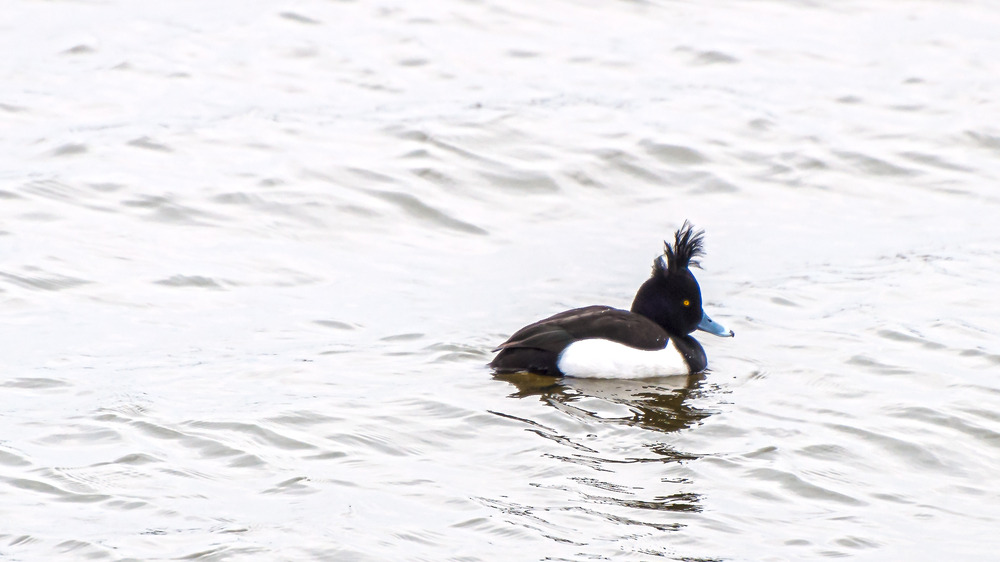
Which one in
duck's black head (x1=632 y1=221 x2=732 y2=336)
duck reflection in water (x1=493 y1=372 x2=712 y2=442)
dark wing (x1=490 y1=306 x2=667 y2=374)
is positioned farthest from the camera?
duck's black head (x1=632 y1=221 x2=732 y2=336)

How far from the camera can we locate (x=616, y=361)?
7.99m

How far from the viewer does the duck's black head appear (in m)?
8.54

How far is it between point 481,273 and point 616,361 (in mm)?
2250

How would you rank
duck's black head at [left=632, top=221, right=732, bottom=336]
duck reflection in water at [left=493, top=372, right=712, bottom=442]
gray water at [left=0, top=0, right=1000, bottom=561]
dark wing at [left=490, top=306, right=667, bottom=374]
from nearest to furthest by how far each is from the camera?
gray water at [left=0, top=0, right=1000, bottom=561]
duck reflection in water at [left=493, top=372, right=712, bottom=442]
dark wing at [left=490, top=306, right=667, bottom=374]
duck's black head at [left=632, top=221, right=732, bottom=336]

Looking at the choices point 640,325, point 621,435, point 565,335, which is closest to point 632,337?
point 640,325

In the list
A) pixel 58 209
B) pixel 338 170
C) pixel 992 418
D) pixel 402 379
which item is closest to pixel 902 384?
pixel 992 418

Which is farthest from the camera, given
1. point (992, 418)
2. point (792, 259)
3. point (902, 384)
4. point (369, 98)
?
point (369, 98)

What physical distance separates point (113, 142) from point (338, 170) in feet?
7.29

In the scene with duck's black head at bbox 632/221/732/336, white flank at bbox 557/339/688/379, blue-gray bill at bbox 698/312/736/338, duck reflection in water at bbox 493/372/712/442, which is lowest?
duck reflection in water at bbox 493/372/712/442

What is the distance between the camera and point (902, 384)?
7883 mm

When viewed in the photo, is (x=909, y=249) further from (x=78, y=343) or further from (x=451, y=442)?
(x=78, y=343)

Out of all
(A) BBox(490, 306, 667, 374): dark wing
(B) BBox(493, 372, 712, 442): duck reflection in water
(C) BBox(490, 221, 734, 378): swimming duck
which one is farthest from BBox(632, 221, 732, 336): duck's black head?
(B) BBox(493, 372, 712, 442): duck reflection in water

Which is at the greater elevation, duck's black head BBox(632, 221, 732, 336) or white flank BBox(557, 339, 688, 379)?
duck's black head BBox(632, 221, 732, 336)

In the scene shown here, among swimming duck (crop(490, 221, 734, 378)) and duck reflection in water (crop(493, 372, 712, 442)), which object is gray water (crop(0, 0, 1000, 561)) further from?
swimming duck (crop(490, 221, 734, 378))
